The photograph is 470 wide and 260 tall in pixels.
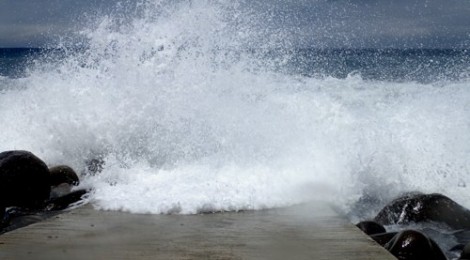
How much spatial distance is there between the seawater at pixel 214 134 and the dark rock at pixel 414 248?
151cm

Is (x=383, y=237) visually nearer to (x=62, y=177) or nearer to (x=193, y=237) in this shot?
(x=193, y=237)

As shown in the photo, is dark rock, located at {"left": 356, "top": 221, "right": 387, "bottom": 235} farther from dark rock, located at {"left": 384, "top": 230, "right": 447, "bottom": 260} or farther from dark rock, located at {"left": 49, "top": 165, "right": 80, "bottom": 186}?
dark rock, located at {"left": 49, "top": 165, "right": 80, "bottom": 186}

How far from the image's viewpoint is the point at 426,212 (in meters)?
5.49

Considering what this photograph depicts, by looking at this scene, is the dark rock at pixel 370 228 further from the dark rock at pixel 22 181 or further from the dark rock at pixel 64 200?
the dark rock at pixel 22 181

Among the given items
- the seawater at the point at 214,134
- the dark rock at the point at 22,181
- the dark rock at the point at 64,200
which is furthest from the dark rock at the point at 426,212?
the dark rock at the point at 22,181

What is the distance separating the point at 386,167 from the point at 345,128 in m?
0.92

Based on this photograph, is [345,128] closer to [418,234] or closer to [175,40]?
[175,40]

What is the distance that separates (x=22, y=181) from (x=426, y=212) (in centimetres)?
442

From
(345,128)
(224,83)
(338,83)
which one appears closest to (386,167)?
(345,128)

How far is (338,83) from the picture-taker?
15.4 meters

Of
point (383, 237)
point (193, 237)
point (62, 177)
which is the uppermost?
point (62, 177)

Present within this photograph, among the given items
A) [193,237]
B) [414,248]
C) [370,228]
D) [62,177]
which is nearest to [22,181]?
[62,177]

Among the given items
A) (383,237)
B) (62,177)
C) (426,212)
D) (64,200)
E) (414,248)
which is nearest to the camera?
(414,248)

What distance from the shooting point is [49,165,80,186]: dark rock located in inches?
267
